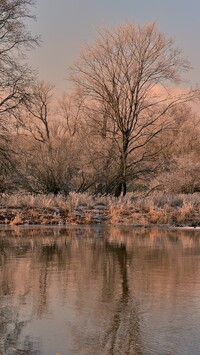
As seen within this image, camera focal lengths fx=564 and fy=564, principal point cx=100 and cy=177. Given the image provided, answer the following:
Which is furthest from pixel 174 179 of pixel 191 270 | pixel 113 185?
pixel 191 270

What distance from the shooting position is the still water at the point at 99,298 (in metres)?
6.57

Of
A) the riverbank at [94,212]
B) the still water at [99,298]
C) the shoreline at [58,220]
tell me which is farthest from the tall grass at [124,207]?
the still water at [99,298]

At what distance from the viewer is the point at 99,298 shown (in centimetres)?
886

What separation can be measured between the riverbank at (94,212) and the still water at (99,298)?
292 inches

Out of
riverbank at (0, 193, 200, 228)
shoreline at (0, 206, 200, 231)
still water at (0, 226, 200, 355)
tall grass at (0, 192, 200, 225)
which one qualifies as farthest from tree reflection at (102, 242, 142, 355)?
tall grass at (0, 192, 200, 225)

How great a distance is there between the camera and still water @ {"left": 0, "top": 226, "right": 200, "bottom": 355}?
657 centimetres

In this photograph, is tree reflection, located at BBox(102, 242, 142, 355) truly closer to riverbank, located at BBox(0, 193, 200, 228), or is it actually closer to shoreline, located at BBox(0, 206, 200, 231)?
shoreline, located at BBox(0, 206, 200, 231)

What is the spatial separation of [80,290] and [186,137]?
43351mm

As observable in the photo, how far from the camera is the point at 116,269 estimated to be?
460 inches

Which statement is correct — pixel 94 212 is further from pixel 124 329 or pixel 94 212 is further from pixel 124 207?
pixel 124 329

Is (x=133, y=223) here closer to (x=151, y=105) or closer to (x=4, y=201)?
(x=4, y=201)

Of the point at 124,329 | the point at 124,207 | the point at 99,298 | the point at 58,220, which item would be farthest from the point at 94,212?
the point at 124,329

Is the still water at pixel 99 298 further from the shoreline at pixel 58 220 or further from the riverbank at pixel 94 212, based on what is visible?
the riverbank at pixel 94 212

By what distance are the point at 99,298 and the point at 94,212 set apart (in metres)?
16.3
